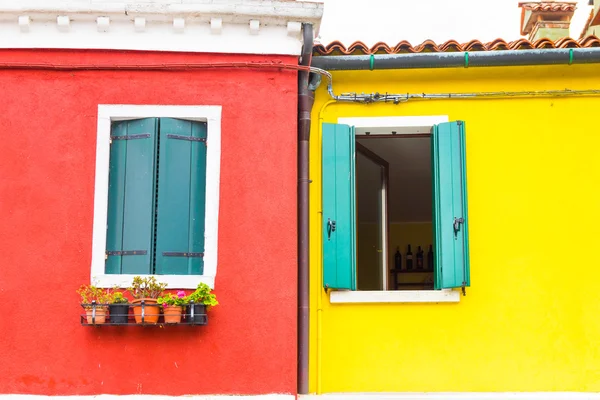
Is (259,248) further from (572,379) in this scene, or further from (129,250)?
(572,379)

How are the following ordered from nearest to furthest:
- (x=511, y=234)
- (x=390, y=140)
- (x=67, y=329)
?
(x=67, y=329), (x=511, y=234), (x=390, y=140)

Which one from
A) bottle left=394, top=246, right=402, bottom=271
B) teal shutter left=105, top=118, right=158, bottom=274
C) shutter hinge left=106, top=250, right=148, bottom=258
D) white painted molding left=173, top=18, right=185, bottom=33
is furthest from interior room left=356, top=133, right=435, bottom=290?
shutter hinge left=106, top=250, right=148, bottom=258

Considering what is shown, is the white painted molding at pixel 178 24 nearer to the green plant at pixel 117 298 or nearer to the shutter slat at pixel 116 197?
the shutter slat at pixel 116 197

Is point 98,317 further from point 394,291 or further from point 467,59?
point 467,59

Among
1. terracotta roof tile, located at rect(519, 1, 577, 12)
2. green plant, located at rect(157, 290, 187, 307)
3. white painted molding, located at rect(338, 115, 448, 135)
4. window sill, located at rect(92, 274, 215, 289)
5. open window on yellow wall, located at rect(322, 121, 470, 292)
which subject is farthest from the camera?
terracotta roof tile, located at rect(519, 1, 577, 12)

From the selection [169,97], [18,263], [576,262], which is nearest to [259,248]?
[169,97]

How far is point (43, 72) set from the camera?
29.1 feet

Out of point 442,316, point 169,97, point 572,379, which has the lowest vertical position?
point 572,379

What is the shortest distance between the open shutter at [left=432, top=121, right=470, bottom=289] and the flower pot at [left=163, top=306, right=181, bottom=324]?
2.58 meters

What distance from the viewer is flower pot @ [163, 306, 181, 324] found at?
27.0ft

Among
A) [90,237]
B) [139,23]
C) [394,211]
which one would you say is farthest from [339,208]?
[394,211]

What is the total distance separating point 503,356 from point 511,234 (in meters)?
1.22

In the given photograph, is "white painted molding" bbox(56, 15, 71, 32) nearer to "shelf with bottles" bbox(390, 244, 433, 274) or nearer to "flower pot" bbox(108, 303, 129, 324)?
"flower pot" bbox(108, 303, 129, 324)

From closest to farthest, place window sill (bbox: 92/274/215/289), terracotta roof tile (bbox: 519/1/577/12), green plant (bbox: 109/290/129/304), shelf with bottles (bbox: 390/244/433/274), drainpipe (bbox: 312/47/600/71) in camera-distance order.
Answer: green plant (bbox: 109/290/129/304)
window sill (bbox: 92/274/215/289)
drainpipe (bbox: 312/47/600/71)
terracotta roof tile (bbox: 519/1/577/12)
shelf with bottles (bbox: 390/244/433/274)
